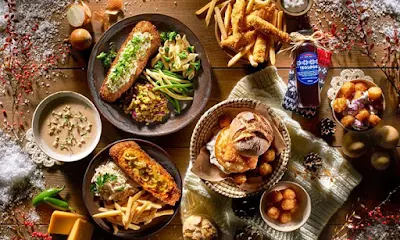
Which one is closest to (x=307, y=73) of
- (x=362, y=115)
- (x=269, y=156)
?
A: (x=362, y=115)

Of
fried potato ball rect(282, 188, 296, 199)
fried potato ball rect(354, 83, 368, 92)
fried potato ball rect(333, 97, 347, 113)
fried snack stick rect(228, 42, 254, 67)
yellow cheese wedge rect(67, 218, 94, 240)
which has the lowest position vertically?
yellow cheese wedge rect(67, 218, 94, 240)

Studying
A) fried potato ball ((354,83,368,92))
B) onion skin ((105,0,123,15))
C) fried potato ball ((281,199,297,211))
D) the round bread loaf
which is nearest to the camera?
the round bread loaf

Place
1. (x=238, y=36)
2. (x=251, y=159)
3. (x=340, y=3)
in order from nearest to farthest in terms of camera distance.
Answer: (x=251, y=159) → (x=238, y=36) → (x=340, y=3)

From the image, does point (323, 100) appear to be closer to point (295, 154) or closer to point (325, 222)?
point (295, 154)

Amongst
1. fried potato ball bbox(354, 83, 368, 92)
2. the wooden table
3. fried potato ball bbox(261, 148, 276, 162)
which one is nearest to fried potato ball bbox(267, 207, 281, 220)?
fried potato ball bbox(261, 148, 276, 162)

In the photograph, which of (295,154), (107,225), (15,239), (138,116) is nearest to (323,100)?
(295,154)

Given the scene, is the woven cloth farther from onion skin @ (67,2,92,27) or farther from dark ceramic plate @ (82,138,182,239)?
onion skin @ (67,2,92,27)
